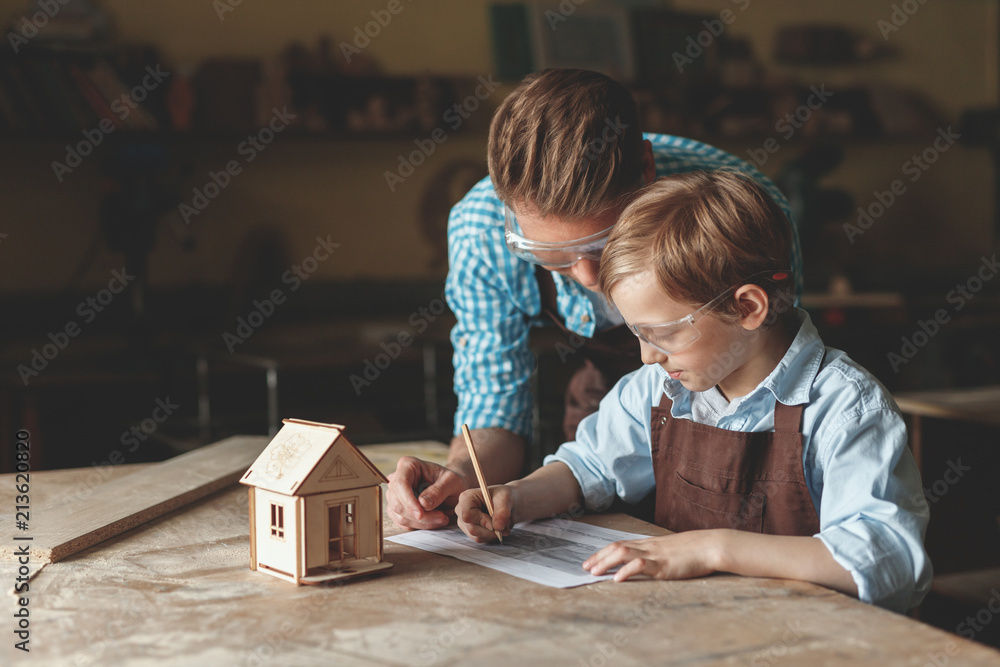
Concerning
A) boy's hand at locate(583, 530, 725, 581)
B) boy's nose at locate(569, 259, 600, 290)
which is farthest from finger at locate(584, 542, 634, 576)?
boy's nose at locate(569, 259, 600, 290)

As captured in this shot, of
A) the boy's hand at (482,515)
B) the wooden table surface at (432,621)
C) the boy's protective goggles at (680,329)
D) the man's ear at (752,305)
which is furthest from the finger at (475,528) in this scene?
the man's ear at (752,305)

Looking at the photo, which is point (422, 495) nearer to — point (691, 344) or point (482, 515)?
point (482, 515)

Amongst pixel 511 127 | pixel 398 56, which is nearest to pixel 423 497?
pixel 511 127

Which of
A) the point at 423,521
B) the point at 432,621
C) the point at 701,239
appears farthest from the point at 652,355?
the point at 432,621

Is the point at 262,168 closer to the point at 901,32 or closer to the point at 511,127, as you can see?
the point at 511,127

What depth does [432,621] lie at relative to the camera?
1.00 m

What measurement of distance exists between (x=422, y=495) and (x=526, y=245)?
0.42m

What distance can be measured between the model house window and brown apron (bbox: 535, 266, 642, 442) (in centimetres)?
87

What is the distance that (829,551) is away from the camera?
3.67 ft

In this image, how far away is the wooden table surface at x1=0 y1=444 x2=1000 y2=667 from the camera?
901 mm

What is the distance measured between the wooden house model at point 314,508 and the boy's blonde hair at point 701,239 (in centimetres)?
45

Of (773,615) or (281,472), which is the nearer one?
(773,615)

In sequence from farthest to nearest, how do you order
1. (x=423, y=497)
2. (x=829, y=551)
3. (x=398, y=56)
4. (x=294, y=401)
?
1. (x=398, y=56)
2. (x=294, y=401)
3. (x=423, y=497)
4. (x=829, y=551)

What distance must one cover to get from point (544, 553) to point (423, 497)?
227 millimetres
